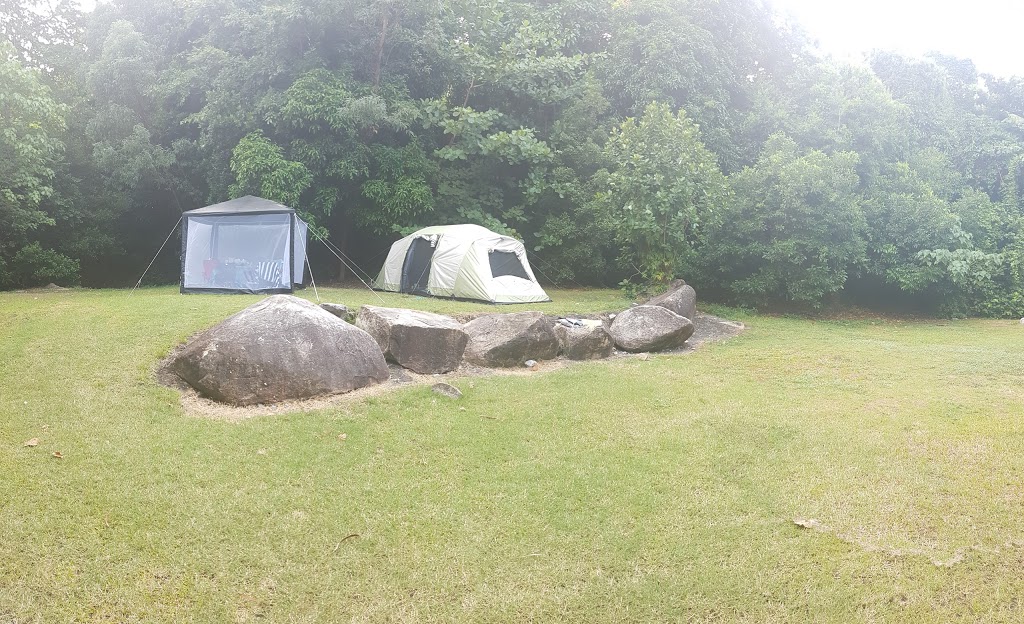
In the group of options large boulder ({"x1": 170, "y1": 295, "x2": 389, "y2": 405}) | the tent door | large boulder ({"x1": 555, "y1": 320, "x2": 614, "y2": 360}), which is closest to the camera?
large boulder ({"x1": 170, "y1": 295, "x2": 389, "y2": 405})

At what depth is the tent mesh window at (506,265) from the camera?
12648 mm

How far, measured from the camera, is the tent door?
13455mm

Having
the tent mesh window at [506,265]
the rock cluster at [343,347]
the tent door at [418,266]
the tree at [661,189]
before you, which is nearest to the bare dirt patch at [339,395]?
the rock cluster at [343,347]

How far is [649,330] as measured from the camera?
9188mm

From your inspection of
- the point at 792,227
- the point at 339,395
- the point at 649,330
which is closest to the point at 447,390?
the point at 339,395

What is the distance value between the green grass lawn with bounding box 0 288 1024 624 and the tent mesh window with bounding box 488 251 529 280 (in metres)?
6.01

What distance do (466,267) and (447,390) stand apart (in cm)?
624

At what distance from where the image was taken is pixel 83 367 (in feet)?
20.5

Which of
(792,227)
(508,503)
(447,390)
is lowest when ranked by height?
(508,503)

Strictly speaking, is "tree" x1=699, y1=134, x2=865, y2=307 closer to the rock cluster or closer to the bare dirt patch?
the bare dirt patch

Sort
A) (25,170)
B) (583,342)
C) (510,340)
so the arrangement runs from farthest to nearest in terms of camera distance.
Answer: (25,170)
(583,342)
(510,340)

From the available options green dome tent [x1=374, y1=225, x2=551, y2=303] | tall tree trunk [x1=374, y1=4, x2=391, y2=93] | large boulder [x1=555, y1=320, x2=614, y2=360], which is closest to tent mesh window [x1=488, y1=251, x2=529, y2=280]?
green dome tent [x1=374, y1=225, x2=551, y2=303]

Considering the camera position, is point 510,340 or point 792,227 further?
point 792,227

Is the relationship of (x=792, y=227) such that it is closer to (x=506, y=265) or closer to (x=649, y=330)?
(x=506, y=265)
